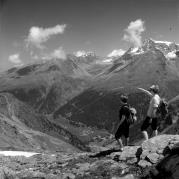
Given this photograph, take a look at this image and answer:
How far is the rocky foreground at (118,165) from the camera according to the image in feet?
52.0

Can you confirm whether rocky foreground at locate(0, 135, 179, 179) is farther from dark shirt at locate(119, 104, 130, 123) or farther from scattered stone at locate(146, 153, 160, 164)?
dark shirt at locate(119, 104, 130, 123)

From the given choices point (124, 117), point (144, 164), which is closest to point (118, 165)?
point (144, 164)

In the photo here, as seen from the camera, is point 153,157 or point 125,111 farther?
point 125,111

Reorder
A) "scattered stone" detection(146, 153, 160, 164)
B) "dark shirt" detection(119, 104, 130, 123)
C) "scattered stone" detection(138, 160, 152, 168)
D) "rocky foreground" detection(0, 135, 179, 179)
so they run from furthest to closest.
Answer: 1. "dark shirt" detection(119, 104, 130, 123)
2. "scattered stone" detection(146, 153, 160, 164)
3. "scattered stone" detection(138, 160, 152, 168)
4. "rocky foreground" detection(0, 135, 179, 179)

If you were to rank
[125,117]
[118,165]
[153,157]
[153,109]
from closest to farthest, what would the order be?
[153,157]
[118,165]
[153,109]
[125,117]

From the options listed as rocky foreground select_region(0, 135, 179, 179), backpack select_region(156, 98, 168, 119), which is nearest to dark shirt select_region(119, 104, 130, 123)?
backpack select_region(156, 98, 168, 119)

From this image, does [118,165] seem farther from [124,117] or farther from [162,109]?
[162,109]

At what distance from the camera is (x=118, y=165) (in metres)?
18.8

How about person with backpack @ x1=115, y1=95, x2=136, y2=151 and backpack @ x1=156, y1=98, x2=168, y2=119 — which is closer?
backpack @ x1=156, y1=98, x2=168, y2=119

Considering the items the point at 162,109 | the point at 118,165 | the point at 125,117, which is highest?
the point at 162,109

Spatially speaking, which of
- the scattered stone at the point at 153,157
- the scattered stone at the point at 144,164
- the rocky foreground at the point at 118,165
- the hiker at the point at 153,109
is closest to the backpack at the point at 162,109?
the hiker at the point at 153,109

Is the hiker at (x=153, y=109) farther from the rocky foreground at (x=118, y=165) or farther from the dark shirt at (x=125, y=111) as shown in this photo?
the dark shirt at (x=125, y=111)

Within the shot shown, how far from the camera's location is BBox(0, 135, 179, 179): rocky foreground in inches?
624

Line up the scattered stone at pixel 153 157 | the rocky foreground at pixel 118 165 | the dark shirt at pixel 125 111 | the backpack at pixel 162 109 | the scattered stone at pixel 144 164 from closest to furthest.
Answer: the rocky foreground at pixel 118 165 < the scattered stone at pixel 144 164 < the scattered stone at pixel 153 157 < the backpack at pixel 162 109 < the dark shirt at pixel 125 111
